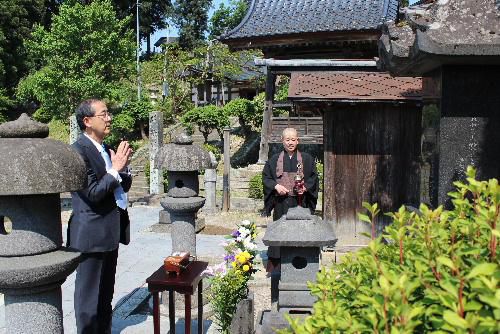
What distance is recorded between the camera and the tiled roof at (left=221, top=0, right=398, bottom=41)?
459 inches

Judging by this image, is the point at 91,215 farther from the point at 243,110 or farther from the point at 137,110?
the point at 137,110

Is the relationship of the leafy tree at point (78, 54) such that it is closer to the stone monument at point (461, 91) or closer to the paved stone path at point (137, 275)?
the paved stone path at point (137, 275)

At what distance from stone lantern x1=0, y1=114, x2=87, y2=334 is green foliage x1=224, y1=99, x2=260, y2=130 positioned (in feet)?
63.8

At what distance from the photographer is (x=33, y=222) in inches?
93.4

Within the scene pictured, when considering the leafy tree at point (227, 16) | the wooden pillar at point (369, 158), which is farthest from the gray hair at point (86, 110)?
the leafy tree at point (227, 16)

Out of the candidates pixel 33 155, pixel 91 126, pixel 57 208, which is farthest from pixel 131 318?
pixel 33 155

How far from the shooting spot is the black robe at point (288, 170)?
566 cm

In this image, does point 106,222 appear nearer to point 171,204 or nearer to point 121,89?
point 171,204

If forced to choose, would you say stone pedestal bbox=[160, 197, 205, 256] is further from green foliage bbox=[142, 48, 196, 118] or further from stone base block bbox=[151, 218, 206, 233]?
green foliage bbox=[142, 48, 196, 118]

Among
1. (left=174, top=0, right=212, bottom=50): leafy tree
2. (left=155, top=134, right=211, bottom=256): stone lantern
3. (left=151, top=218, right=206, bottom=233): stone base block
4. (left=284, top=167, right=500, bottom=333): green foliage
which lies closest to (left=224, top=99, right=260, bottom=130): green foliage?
(left=151, top=218, right=206, bottom=233): stone base block

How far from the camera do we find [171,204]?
18.1 ft

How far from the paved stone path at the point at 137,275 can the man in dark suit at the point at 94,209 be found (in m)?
1.08

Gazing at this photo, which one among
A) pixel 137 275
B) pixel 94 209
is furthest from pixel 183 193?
pixel 94 209

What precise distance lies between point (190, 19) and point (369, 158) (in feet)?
119
